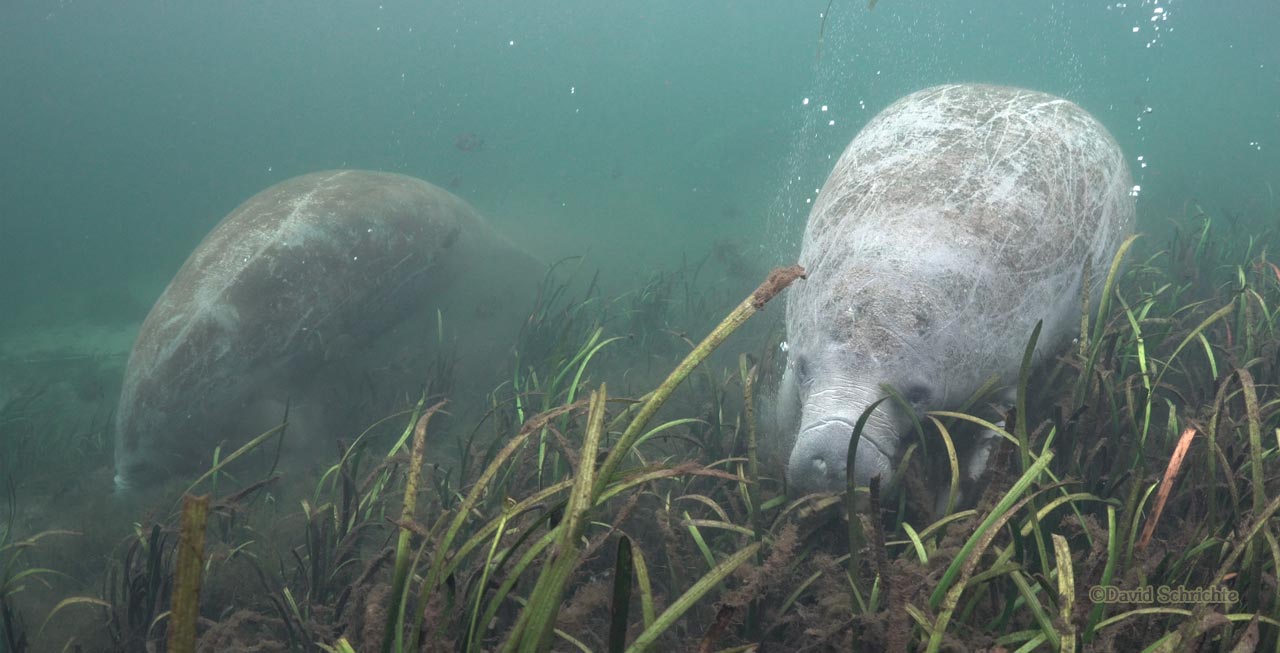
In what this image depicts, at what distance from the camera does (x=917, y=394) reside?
3.25m

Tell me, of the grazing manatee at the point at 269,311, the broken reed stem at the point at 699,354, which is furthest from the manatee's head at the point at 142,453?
the broken reed stem at the point at 699,354

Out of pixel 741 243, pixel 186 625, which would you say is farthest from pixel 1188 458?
pixel 741 243

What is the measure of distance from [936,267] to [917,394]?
0.66 metres

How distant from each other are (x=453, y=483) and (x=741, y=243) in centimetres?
1282

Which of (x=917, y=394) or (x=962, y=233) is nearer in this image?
(x=917, y=394)

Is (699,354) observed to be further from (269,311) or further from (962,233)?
(269,311)

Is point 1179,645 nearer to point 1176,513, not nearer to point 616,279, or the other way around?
point 1176,513

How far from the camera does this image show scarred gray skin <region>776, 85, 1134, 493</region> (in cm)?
318

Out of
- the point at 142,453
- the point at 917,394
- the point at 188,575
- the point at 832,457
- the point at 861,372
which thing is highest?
the point at 188,575

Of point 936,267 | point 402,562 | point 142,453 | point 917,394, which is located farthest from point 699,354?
point 142,453

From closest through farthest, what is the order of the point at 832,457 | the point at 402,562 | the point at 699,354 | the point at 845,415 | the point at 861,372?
1. the point at 699,354
2. the point at 402,562
3. the point at 832,457
4. the point at 845,415
5. the point at 861,372

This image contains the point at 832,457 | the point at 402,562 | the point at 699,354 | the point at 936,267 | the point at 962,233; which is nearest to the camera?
the point at 699,354

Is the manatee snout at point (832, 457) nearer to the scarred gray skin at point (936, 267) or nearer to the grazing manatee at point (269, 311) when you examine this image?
the scarred gray skin at point (936, 267)

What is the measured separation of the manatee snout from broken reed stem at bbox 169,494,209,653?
7.68ft
